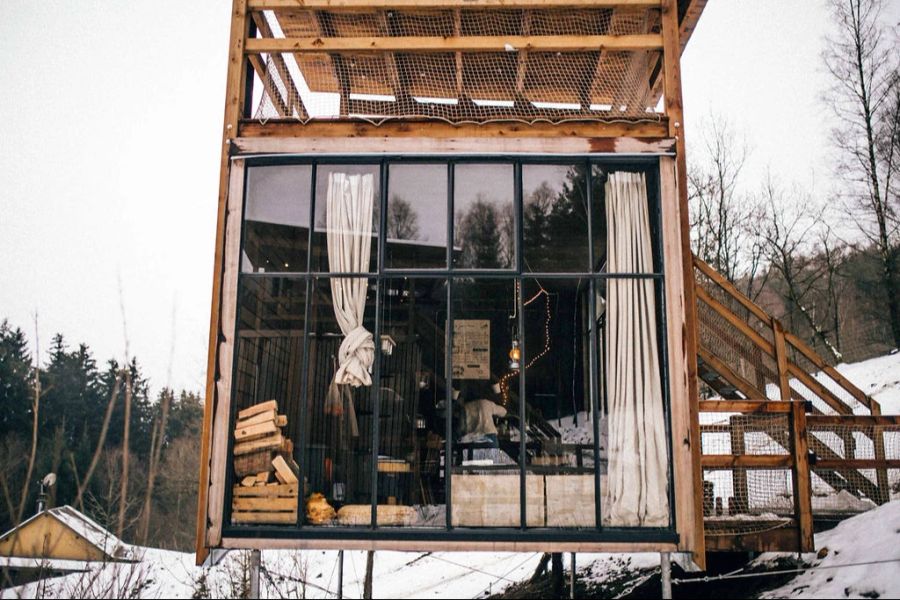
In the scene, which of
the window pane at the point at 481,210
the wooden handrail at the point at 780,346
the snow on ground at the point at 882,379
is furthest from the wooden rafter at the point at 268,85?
the snow on ground at the point at 882,379

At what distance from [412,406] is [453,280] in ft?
6.60

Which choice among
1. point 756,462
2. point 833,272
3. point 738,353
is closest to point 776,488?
point 756,462

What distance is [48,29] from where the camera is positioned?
26.6 m

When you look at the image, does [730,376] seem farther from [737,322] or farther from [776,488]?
[776,488]

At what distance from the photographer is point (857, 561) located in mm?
6535

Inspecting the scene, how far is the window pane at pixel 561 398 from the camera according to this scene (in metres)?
6.59

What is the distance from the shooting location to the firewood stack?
21.6ft

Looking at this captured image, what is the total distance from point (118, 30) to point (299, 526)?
26.8 m

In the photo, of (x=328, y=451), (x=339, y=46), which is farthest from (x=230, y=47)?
(x=328, y=451)

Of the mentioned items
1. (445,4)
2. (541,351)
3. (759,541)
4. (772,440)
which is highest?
(445,4)

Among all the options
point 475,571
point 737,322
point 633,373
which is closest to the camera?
point 633,373

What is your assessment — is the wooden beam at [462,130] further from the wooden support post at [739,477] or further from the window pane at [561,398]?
the wooden support post at [739,477]

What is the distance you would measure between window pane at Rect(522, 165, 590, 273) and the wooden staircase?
1879 millimetres

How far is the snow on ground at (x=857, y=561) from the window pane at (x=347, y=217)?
4.92 m
